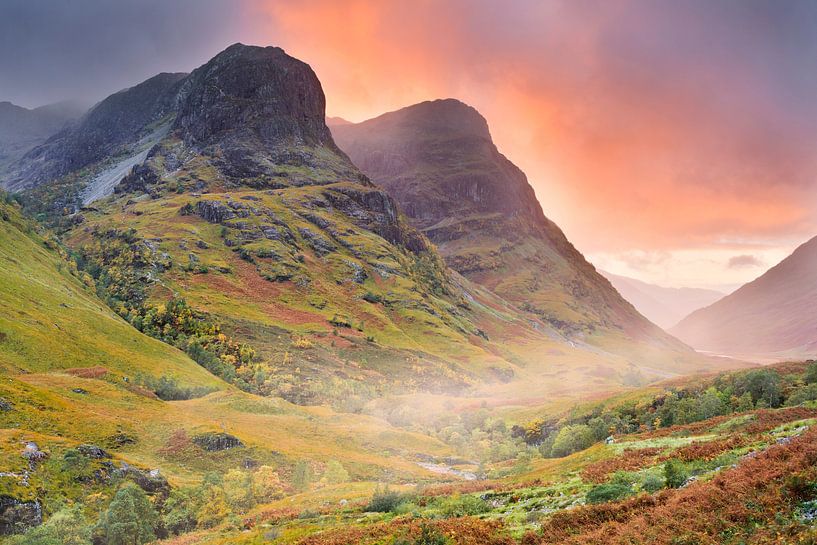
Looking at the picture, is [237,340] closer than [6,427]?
No

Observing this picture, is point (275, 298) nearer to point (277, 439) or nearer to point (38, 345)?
point (38, 345)

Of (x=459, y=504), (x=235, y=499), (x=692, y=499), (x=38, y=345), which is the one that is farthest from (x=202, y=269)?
(x=692, y=499)

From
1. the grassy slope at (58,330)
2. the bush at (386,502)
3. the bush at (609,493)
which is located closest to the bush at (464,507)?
the bush at (386,502)

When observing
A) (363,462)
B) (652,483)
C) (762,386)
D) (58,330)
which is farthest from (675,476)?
(58,330)

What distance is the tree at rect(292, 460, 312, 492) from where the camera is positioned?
6125 cm

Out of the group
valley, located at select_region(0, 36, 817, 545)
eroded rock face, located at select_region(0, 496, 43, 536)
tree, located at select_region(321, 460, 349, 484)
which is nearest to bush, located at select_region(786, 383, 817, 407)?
valley, located at select_region(0, 36, 817, 545)

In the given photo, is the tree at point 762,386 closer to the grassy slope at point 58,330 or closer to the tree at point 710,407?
the tree at point 710,407

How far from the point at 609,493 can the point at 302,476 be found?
53.3m

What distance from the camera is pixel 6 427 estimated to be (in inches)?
2100

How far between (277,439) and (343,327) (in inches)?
4496

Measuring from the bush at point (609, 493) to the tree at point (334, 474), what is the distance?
4871cm

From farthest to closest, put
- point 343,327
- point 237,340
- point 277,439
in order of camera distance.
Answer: point 343,327 → point 237,340 → point 277,439

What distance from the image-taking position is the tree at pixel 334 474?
6256cm

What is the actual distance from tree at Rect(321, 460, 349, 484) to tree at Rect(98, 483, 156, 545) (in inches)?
986
